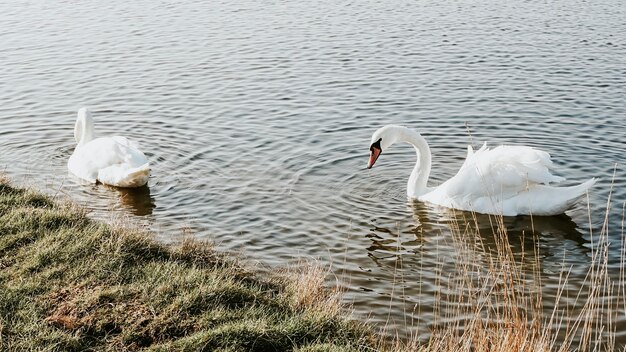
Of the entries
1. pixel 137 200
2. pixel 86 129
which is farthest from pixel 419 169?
pixel 86 129

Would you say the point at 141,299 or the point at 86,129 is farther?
the point at 86,129

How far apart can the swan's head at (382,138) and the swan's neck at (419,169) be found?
13 centimetres

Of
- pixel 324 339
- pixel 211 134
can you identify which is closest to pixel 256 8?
pixel 211 134

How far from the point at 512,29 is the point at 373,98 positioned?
833cm

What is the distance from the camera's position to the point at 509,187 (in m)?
10.4

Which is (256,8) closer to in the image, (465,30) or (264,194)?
(465,30)

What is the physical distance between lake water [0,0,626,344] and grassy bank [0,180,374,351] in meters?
1.21

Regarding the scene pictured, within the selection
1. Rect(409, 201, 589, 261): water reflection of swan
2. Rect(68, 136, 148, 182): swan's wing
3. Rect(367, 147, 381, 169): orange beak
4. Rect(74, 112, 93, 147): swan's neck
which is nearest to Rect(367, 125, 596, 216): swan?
Rect(409, 201, 589, 261): water reflection of swan

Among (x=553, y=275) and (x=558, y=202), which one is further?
(x=558, y=202)

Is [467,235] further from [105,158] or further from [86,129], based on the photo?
[86,129]

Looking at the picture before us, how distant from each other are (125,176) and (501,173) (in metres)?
5.47

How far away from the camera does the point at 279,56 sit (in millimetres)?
20047

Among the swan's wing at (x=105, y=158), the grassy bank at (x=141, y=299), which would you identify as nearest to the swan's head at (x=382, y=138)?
the swan's wing at (x=105, y=158)

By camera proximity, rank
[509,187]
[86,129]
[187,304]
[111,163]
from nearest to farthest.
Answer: [187,304] → [509,187] → [111,163] → [86,129]
